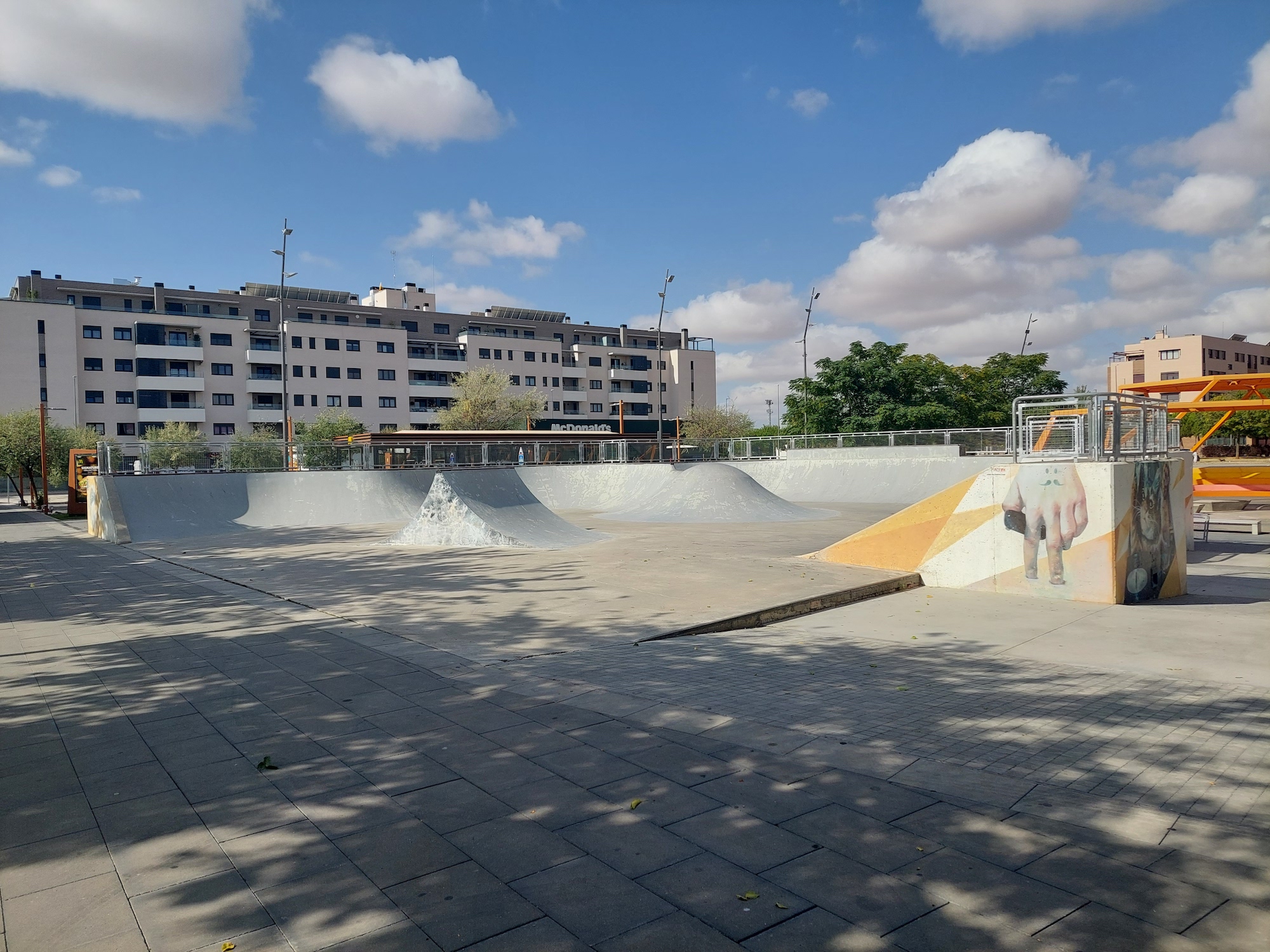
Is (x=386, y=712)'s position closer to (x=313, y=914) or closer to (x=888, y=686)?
(x=313, y=914)

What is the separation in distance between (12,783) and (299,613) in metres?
4.86

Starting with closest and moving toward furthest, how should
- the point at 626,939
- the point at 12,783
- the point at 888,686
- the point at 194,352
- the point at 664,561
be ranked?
the point at 626,939 < the point at 12,783 < the point at 888,686 < the point at 664,561 < the point at 194,352

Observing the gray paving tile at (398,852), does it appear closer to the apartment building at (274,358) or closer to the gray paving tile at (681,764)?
the gray paving tile at (681,764)

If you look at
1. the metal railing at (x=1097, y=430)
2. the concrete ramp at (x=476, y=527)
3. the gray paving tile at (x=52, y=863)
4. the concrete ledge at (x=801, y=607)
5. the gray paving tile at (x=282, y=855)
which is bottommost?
the concrete ledge at (x=801, y=607)

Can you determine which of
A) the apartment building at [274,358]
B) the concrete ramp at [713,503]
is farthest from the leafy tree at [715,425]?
the concrete ramp at [713,503]

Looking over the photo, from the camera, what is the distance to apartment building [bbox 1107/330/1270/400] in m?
95.6

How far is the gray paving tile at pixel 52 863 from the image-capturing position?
3.29 m

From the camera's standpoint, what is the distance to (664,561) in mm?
13141

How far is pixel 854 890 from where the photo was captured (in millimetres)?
3115

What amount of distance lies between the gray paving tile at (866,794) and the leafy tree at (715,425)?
226 feet

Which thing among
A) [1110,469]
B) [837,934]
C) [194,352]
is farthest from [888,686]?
[194,352]

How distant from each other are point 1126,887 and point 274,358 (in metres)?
67.9

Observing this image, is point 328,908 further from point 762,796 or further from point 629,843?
point 762,796

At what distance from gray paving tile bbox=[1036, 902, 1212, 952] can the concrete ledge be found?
4.94m
